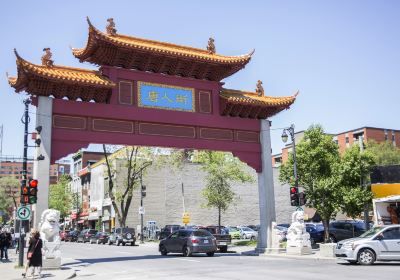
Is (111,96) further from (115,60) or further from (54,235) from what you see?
(54,235)

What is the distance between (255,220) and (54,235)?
45097 mm

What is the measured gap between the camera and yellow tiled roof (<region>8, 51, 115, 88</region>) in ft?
65.3

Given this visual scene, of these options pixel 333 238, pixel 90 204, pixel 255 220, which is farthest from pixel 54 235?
pixel 90 204

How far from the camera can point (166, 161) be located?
50.2 meters

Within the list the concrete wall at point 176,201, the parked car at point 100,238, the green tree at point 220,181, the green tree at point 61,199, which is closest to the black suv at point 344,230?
the green tree at point 220,181

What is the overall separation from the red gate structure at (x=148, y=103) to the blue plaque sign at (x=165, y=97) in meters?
0.05

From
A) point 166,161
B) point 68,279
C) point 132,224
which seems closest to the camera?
point 68,279

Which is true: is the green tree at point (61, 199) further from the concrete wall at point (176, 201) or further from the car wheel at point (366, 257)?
the car wheel at point (366, 257)

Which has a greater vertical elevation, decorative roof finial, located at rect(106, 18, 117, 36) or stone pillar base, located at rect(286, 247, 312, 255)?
decorative roof finial, located at rect(106, 18, 117, 36)

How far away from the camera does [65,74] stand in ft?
69.9

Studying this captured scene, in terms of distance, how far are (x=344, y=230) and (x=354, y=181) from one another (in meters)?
3.74

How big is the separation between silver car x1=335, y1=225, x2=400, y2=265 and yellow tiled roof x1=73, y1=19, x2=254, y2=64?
41.1ft

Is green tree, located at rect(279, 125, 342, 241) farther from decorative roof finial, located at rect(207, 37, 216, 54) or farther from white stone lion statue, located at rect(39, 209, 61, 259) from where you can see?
white stone lion statue, located at rect(39, 209, 61, 259)

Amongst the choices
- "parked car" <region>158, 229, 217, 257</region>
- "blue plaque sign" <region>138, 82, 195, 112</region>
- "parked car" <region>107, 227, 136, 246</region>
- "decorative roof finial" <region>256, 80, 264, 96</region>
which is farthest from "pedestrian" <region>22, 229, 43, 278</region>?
"parked car" <region>107, 227, 136, 246</region>
